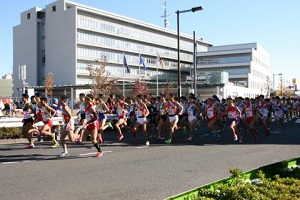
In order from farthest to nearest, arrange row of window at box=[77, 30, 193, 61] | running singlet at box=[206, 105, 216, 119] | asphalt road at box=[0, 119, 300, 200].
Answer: row of window at box=[77, 30, 193, 61] < running singlet at box=[206, 105, 216, 119] < asphalt road at box=[0, 119, 300, 200]

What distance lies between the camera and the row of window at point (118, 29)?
73.9m

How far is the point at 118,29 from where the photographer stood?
80.6 metres

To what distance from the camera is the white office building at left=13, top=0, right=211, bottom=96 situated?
73250mm

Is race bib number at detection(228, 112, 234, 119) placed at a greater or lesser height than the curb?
greater

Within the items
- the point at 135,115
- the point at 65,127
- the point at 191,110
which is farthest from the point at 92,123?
the point at 191,110

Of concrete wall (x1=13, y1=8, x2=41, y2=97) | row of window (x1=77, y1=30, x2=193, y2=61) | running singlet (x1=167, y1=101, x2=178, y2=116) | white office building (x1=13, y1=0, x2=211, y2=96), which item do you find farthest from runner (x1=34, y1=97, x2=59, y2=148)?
concrete wall (x1=13, y1=8, x2=41, y2=97)

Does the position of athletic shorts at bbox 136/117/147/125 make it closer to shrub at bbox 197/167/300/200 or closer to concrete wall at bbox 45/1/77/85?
shrub at bbox 197/167/300/200

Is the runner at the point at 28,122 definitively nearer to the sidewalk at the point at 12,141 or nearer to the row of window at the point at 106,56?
the sidewalk at the point at 12,141

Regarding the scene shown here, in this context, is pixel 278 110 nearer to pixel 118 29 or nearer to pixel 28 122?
pixel 28 122

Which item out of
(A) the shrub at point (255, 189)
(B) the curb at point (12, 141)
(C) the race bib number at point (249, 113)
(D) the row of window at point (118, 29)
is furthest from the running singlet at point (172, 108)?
(D) the row of window at point (118, 29)

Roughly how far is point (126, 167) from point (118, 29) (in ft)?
242

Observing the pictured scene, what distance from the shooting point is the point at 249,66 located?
A: 89.8 meters

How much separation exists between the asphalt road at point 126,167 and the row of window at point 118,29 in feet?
205

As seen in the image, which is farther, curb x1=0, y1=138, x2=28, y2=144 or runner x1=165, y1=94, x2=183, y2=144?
curb x1=0, y1=138, x2=28, y2=144
